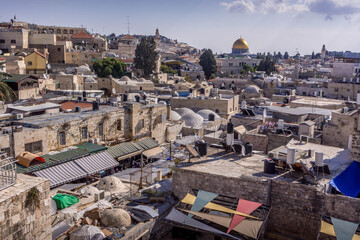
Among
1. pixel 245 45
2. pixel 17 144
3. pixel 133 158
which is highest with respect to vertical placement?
pixel 245 45

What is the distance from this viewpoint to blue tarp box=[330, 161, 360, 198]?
9.73 meters

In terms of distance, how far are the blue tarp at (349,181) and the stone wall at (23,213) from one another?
730 centimetres

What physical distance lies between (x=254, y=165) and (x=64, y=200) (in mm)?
6145

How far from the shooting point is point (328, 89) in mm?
41625

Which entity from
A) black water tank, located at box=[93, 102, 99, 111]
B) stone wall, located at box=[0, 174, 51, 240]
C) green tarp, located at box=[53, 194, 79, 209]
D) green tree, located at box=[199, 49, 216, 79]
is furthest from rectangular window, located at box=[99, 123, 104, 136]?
green tree, located at box=[199, 49, 216, 79]

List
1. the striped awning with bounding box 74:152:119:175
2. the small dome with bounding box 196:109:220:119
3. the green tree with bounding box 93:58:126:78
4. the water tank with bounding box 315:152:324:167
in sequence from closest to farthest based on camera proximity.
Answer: the water tank with bounding box 315:152:324:167, the striped awning with bounding box 74:152:119:175, the small dome with bounding box 196:109:220:119, the green tree with bounding box 93:58:126:78

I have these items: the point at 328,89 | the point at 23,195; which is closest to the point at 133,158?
the point at 23,195

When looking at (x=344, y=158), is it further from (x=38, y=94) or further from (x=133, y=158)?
(x=38, y=94)

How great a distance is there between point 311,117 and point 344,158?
932 cm

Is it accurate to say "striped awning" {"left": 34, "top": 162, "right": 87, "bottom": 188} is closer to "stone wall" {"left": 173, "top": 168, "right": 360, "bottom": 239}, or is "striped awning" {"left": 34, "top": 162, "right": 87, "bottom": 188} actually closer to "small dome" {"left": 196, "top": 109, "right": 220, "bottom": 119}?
"stone wall" {"left": 173, "top": 168, "right": 360, "bottom": 239}

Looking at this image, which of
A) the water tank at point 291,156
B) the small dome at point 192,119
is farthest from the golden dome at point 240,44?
the water tank at point 291,156

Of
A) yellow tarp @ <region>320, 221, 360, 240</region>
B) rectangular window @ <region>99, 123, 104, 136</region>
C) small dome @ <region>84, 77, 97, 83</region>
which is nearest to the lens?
yellow tarp @ <region>320, 221, 360, 240</region>

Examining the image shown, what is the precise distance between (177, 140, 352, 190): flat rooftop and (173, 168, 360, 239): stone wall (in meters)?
0.29

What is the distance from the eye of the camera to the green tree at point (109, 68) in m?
51.5
